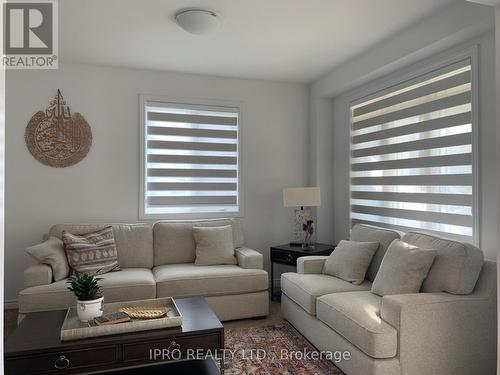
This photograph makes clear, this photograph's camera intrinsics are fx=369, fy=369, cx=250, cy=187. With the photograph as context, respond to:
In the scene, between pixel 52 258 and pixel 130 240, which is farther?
pixel 130 240

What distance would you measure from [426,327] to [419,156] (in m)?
1.66

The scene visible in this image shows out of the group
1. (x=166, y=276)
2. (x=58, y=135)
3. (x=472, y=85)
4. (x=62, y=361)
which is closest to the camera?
(x=62, y=361)

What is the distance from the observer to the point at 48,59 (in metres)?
3.80

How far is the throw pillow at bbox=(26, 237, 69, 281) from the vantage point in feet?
10.5

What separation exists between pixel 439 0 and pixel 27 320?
11.8 feet

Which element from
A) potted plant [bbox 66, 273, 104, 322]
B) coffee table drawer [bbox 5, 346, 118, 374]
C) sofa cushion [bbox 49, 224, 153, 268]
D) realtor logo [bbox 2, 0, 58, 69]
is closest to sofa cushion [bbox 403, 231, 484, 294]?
coffee table drawer [bbox 5, 346, 118, 374]

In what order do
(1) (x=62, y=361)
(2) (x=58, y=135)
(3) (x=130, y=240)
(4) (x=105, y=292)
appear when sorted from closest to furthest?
(1) (x=62, y=361) < (4) (x=105, y=292) < (3) (x=130, y=240) < (2) (x=58, y=135)

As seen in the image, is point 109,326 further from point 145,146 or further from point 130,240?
point 145,146

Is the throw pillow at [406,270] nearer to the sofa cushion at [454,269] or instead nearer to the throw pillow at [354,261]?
the sofa cushion at [454,269]

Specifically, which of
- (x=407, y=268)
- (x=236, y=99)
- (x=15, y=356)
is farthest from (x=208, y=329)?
(x=236, y=99)

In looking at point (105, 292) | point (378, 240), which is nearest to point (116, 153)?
point (105, 292)

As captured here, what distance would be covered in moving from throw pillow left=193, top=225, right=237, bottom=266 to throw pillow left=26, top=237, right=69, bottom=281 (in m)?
1.25

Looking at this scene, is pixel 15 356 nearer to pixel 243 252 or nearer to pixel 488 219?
pixel 243 252

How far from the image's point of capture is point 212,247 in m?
3.90
